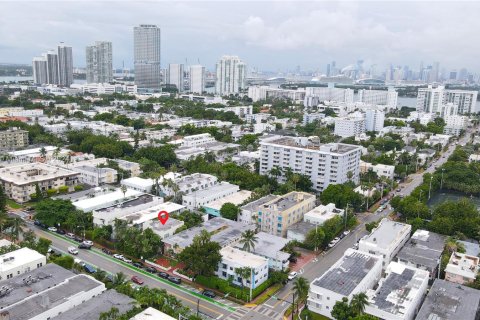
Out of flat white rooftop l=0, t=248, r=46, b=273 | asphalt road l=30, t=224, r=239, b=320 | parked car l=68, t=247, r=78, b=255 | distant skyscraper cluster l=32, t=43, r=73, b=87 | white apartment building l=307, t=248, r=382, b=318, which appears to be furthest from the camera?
distant skyscraper cluster l=32, t=43, r=73, b=87

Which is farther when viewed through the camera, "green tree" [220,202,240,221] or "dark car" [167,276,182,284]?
"green tree" [220,202,240,221]

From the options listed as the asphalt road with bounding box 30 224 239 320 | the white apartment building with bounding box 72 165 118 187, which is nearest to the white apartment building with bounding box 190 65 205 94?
the white apartment building with bounding box 72 165 118 187

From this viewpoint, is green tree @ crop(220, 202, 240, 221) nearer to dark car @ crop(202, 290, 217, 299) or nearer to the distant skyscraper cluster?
dark car @ crop(202, 290, 217, 299)

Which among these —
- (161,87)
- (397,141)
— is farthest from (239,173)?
(161,87)

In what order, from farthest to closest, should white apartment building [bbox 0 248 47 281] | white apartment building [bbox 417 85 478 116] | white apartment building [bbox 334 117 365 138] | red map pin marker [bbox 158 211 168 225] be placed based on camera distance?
white apartment building [bbox 417 85 478 116] < white apartment building [bbox 334 117 365 138] < red map pin marker [bbox 158 211 168 225] < white apartment building [bbox 0 248 47 281]

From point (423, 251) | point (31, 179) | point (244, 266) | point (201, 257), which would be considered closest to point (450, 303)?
point (423, 251)

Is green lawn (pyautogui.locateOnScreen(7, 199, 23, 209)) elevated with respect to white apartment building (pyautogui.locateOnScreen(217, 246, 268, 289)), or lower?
lower
